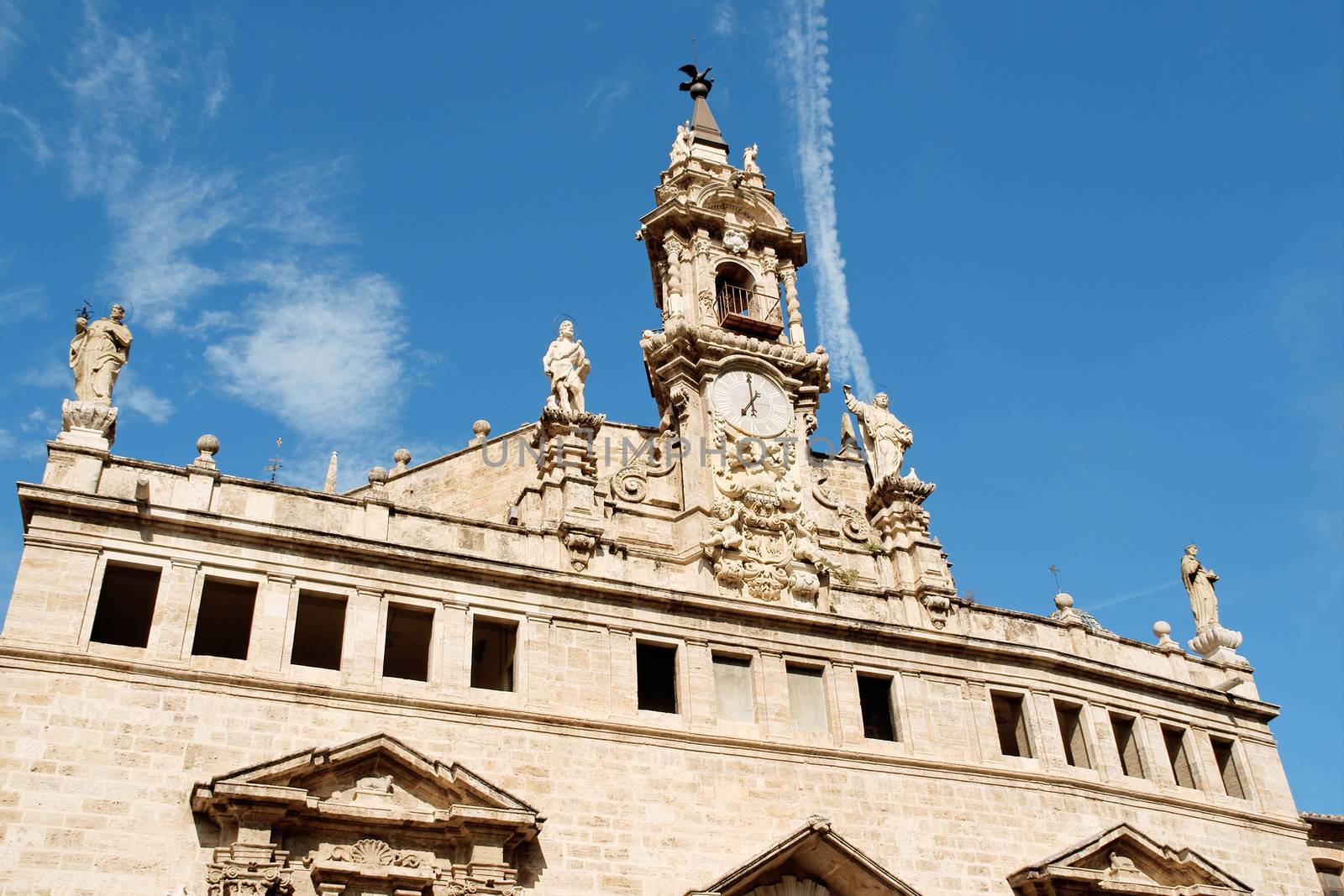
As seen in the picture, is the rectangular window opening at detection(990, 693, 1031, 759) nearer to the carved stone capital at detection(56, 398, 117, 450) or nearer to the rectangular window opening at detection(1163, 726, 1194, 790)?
the rectangular window opening at detection(1163, 726, 1194, 790)

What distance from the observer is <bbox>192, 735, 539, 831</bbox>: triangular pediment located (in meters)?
19.3

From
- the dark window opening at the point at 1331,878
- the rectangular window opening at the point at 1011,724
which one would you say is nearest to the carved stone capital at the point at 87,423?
the rectangular window opening at the point at 1011,724

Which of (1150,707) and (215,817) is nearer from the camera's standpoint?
(215,817)

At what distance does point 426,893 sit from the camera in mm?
19984

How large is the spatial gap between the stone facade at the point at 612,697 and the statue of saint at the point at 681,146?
16.0 ft

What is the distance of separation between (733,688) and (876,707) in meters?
2.94

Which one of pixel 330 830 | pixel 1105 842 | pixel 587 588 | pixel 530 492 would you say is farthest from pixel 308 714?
pixel 1105 842

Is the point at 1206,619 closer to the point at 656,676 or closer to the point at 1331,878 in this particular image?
the point at 1331,878

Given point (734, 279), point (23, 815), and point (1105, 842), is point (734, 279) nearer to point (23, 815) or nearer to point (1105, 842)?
point (1105, 842)

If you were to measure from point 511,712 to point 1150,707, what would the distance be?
1337cm

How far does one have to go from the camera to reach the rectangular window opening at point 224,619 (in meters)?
21.9

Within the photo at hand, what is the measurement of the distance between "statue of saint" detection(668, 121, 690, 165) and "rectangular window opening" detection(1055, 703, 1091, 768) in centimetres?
1576

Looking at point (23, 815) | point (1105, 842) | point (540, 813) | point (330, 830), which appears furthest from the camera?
point (1105, 842)

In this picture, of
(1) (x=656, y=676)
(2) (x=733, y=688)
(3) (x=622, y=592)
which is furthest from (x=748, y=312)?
(1) (x=656, y=676)
